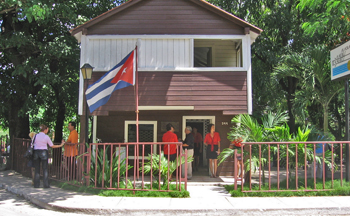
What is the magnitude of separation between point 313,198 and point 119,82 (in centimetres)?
572

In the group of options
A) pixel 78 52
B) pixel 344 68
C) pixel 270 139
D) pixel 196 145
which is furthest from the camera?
pixel 78 52

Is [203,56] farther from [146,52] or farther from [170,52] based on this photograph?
[146,52]

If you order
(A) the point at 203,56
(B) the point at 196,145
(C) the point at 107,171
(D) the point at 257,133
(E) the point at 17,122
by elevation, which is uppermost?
(A) the point at 203,56

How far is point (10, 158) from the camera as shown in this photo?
13.8 meters

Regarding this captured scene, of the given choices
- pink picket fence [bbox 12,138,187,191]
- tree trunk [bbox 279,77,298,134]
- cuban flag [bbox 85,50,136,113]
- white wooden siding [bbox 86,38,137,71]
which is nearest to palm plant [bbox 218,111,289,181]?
pink picket fence [bbox 12,138,187,191]

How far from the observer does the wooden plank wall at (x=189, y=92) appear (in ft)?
35.9

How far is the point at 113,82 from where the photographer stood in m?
8.96

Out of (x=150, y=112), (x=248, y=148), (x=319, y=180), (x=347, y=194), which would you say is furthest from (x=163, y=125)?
(x=347, y=194)

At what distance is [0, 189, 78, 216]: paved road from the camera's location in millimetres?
7121

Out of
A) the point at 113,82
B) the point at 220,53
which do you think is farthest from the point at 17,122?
the point at 220,53

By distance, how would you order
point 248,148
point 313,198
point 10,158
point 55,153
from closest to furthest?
point 313,198
point 248,148
point 55,153
point 10,158

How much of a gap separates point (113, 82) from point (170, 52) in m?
2.96

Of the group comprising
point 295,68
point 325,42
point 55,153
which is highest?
point 325,42

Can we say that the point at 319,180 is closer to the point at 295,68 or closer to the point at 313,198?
the point at 313,198
